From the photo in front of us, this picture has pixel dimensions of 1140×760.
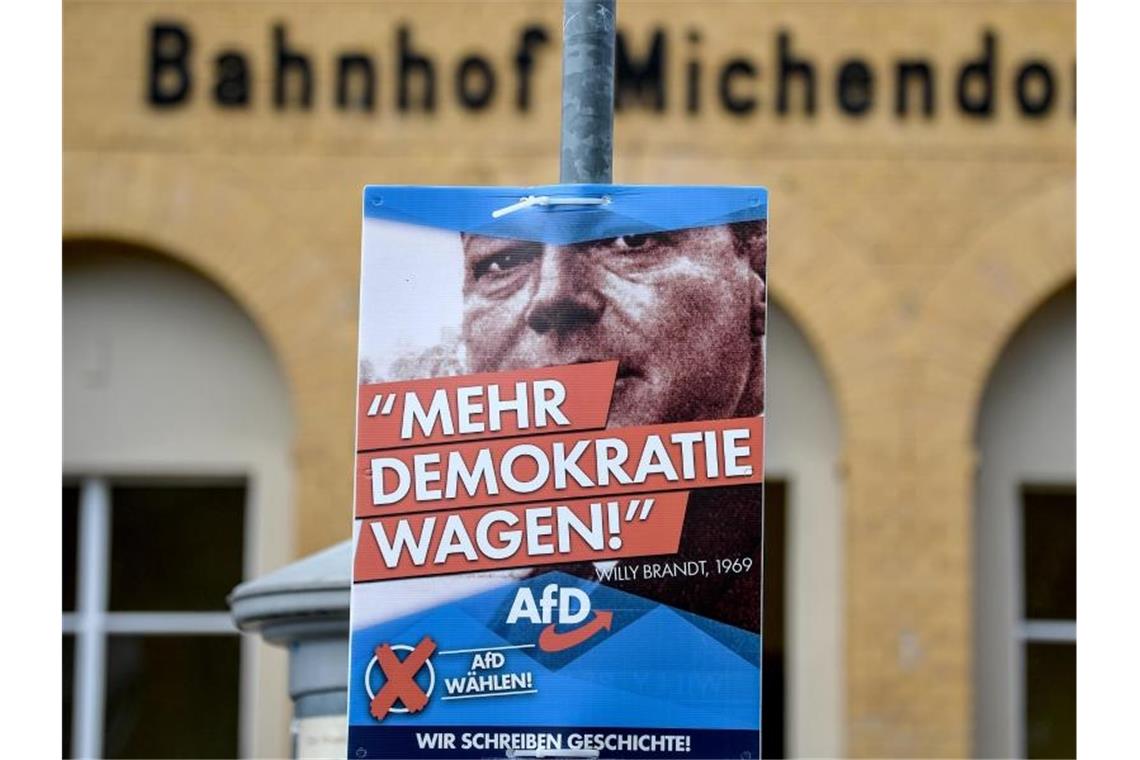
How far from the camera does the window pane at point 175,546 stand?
46.7 ft

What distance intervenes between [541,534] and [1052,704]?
996cm

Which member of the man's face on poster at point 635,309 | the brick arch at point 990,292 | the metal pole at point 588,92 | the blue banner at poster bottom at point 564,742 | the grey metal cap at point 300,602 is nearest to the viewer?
the blue banner at poster bottom at point 564,742

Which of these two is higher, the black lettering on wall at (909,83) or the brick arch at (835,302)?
the black lettering on wall at (909,83)

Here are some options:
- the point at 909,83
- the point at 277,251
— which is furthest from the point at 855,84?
the point at 277,251

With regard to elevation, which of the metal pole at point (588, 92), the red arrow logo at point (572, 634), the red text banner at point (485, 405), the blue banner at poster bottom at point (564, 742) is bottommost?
the blue banner at poster bottom at point (564, 742)

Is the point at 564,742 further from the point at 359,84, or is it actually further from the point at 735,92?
the point at 359,84

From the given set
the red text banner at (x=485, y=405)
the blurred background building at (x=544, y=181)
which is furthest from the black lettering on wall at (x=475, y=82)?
the red text banner at (x=485, y=405)

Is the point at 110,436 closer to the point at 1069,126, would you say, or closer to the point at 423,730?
the point at 1069,126

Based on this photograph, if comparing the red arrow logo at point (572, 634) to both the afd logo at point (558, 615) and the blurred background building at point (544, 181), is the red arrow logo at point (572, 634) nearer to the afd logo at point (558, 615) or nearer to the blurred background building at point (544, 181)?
the afd logo at point (558, 615)

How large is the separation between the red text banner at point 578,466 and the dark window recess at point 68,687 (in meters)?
9.91

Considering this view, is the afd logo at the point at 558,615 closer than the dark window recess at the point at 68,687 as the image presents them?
Yes

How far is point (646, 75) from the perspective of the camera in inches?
558
